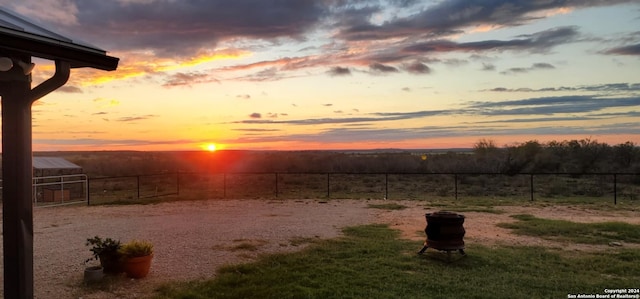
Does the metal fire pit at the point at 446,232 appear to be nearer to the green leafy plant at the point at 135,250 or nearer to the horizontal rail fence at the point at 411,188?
the green leafy plant at the point at 135,250

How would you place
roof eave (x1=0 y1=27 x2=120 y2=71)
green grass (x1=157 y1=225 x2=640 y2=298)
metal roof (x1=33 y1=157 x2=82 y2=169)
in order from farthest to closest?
metal roof (x1=33 y1=157 x2=82 y2=169)
green grass (x1=157 y1=225 x2=640 y2=298)
roof eave (x1=0 y1=27 x2=120 y2=71)

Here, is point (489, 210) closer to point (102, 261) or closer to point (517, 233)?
point (517, 233)

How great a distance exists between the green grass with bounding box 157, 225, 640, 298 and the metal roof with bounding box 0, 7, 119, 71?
3233 millimetres

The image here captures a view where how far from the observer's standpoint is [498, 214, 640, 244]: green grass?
400 inches

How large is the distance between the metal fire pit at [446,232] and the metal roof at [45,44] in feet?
18.9

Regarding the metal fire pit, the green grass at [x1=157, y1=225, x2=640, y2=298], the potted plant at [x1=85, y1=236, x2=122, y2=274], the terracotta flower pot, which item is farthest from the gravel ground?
the metal fire pit

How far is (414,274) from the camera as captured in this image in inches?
285

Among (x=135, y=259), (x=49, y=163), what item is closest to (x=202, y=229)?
(x=135, y=259)

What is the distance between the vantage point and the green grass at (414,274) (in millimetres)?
6367

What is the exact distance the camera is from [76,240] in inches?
408

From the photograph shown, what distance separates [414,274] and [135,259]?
13.9 feet

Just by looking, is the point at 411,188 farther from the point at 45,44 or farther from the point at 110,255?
the point at 45,44

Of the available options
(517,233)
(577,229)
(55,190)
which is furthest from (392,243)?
(55,190)

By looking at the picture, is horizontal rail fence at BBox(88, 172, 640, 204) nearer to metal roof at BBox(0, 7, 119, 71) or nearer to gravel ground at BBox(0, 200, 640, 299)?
gravel ground at BBox(0, 200, 640, 299)
